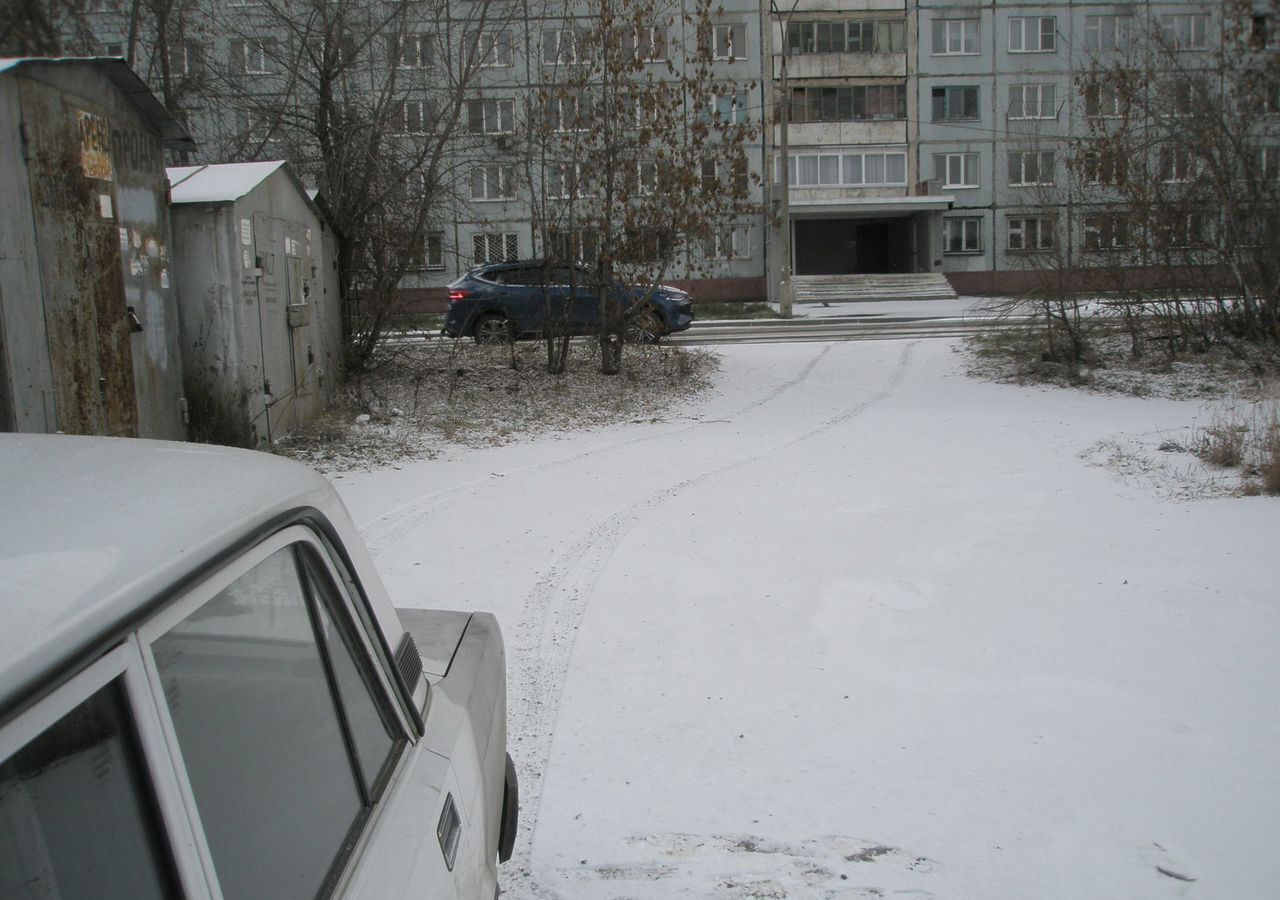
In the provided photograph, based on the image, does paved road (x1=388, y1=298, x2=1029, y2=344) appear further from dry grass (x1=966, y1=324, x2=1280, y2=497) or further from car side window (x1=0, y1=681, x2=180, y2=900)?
car side window (x1=0, y1=681, x2=180, y2=900)

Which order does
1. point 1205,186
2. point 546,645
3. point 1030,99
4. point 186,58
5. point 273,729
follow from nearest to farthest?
point 273,729
point 546,645
point 1205,186
point 186,58
point 1030,99

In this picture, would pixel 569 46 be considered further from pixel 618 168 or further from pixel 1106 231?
pixel 1106 231

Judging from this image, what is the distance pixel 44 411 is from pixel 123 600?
668cm

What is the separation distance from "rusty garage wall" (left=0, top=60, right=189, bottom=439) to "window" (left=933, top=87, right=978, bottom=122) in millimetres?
43675

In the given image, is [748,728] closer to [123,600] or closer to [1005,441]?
[123,600]

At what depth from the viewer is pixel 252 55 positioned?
16859mm

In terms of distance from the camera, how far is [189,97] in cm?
1711

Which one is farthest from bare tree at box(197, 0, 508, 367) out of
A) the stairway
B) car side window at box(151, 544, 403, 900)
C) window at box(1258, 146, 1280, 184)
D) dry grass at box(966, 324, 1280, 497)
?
the stairway

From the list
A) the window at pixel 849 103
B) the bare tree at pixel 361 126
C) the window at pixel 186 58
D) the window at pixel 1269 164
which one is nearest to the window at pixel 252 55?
the bare tree at pixel 361 126

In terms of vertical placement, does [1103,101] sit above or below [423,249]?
above

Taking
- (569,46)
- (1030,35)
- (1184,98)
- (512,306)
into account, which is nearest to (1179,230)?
(1184,98)

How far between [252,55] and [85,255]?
10.6 m

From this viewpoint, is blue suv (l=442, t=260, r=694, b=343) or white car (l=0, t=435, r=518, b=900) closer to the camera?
white car (l=0, t=435, r=518, b=900)

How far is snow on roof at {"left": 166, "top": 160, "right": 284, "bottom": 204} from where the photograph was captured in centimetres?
946
